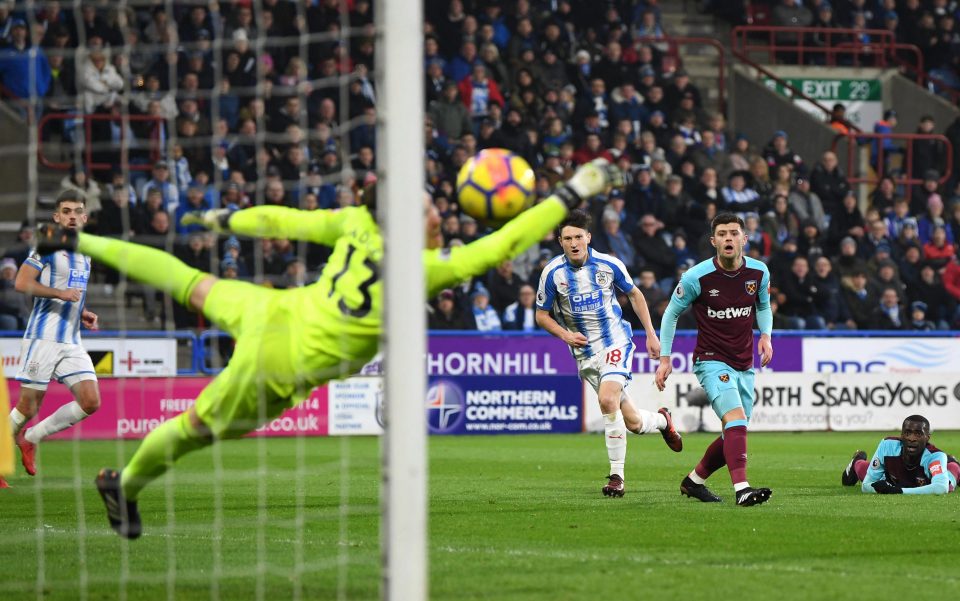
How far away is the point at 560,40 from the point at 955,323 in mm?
7837

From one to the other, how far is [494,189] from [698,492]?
13.3ft

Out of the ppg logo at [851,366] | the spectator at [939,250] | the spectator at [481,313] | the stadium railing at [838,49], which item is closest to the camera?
the spectator at [481,313]

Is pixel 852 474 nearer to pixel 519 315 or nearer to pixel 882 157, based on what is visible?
pixel 519 315

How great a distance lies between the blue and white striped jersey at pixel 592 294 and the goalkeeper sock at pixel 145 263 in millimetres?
5048

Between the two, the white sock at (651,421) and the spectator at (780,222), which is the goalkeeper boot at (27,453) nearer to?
the white sock at (651,421)

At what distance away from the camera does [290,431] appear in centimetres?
1928

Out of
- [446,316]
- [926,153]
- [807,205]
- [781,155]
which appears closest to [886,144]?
[926,153]

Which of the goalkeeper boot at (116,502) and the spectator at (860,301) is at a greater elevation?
the spectator at (860,301)

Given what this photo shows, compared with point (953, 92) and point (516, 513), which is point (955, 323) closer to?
point (953, 92)

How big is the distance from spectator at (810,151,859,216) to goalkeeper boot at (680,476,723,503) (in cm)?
1472

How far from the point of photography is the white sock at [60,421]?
12.1 metres

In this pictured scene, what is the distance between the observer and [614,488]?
36.7 ft

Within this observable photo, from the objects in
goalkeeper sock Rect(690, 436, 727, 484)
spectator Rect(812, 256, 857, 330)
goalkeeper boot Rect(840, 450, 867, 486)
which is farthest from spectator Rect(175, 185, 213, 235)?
spectator Rect(812, 256, 857, 330)

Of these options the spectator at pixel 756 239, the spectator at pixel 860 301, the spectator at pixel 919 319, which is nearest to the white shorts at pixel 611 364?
the spectator at pixel 756 239
